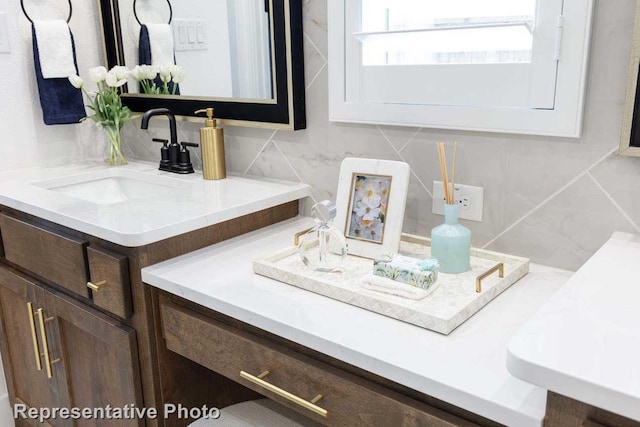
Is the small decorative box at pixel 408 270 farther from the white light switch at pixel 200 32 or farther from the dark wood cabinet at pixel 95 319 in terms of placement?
the white light switch at pixel 200 32

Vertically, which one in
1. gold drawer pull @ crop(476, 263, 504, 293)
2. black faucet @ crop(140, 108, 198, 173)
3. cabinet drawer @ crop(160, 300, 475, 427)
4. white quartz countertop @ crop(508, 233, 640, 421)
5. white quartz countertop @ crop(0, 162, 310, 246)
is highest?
black faucet @ crop(140, 108, 198, 173)

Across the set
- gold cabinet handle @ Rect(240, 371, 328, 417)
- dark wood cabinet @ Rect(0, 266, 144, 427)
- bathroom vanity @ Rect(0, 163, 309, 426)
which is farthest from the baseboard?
gold cabinet handle @ Rect(240, 371, 328, 417)

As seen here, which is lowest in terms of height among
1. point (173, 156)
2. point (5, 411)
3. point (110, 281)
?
point (5, 411)

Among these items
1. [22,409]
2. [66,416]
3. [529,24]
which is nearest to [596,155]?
[529,24]

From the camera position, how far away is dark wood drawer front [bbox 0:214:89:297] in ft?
4.48

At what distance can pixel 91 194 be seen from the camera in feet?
6.01

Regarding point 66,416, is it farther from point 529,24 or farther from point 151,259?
point 529,24

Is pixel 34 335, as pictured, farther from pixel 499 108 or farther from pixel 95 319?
pixel 499 108

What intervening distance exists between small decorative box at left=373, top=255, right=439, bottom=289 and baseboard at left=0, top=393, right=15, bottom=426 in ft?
5.15

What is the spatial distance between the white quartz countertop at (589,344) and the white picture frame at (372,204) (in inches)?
16.4

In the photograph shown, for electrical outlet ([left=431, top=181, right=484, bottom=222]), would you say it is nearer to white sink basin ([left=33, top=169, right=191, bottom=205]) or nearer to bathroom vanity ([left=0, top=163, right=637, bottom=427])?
bathroom vanity ([left=0, top=163, right=637, bottom=427])

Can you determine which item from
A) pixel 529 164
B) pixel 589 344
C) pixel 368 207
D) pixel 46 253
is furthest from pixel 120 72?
pixel 589 344

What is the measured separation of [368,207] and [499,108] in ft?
1.14

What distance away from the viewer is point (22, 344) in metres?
1.72
